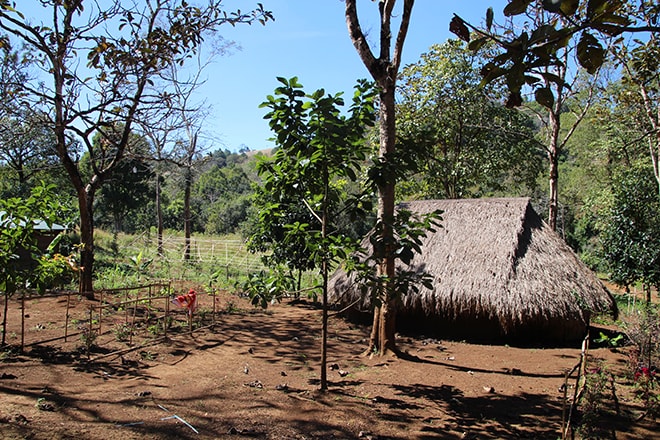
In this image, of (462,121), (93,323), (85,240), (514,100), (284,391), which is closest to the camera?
(514,100)

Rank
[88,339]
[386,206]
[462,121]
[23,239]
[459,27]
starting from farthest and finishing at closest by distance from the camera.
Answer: [462,121]
[386,206]
[88,339]
[23,239]
[459,27]

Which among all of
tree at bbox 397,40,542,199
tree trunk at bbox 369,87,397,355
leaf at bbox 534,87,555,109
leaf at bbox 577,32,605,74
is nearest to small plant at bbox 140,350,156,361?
tree trunk at bbox 369,87,397,355

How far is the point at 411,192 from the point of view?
16.2 m

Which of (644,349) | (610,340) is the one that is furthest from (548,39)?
(610,340)

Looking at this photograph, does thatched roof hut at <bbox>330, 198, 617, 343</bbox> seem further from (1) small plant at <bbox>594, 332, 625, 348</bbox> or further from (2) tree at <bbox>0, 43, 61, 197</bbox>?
(2) tree at <bbox>0, 43, 61, 197</bbox>

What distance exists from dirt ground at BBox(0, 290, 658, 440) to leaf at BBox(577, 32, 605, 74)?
3.08 meters

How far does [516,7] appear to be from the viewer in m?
1.67

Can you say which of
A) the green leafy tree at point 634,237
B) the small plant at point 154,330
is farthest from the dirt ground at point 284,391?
the green leafy tree at point 634,237

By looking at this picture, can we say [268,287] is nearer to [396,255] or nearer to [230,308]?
[396,255]

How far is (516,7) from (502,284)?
6.61 meters

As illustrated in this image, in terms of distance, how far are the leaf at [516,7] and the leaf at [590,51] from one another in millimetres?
230

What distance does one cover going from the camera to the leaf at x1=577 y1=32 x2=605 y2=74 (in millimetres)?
1620

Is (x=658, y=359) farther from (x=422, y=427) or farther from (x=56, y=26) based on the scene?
(x=56, y=26)

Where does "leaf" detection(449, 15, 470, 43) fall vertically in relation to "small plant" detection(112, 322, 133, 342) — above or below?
above
